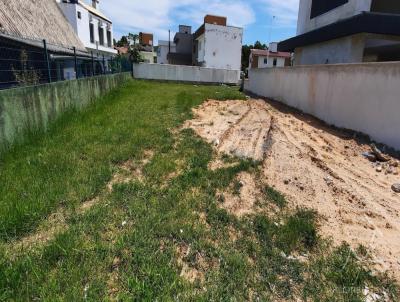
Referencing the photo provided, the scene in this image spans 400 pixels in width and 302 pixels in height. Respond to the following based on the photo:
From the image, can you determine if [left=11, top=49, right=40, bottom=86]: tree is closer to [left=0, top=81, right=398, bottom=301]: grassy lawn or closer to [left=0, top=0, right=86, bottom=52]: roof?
[left=0, top=0, right=86, bottom=52]: roof

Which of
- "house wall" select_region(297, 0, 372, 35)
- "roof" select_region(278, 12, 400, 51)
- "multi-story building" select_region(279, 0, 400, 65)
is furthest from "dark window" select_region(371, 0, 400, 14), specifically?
"roof" select_region(278, 12, 400, 51)

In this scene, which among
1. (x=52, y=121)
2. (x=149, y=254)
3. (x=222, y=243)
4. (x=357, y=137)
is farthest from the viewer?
(x=357, y=137)

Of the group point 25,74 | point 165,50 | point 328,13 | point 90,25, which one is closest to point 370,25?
point 328,13

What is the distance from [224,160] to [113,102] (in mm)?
7248

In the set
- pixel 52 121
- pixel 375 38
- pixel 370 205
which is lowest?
pixel 370 205

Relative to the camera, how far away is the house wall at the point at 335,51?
12859 millimetres

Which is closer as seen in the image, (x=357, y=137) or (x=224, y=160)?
(x=224, y=160)

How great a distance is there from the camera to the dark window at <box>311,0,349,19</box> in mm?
15052

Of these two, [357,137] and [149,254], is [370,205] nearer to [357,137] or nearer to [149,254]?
[149,254]

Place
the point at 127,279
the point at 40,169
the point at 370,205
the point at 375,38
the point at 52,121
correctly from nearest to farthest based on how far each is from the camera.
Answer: the point at 127,279
the point at 370,205
the point at 40,169
the point at 52,121
the point at 375,38

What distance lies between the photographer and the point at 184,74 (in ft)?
85.2

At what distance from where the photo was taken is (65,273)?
94.2 inches

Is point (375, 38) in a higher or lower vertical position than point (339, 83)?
higher

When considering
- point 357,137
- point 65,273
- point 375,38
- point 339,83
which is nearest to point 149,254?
point 65,273
